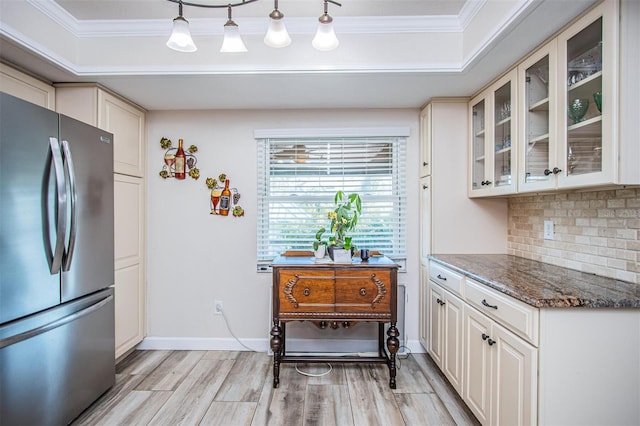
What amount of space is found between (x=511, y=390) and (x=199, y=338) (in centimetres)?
241

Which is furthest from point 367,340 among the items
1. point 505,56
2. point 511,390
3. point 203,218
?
point 505,56

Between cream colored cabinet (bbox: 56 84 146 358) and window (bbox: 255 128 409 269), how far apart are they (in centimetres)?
102

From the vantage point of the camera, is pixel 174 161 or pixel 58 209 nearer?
pixel 58 209

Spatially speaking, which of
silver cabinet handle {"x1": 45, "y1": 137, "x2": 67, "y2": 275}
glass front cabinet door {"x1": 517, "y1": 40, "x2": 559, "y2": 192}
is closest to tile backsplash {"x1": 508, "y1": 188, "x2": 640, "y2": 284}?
glass front cabinet door {"x1": 517, "y1": 40, "x2": 559, "y2": 192}

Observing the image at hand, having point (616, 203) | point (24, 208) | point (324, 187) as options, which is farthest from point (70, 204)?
point (616, 203)

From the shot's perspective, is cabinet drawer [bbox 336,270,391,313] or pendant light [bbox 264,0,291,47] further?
cabinet drawer [bbox 336,270,391,313]

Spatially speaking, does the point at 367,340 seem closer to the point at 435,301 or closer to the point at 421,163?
the point at 435,301

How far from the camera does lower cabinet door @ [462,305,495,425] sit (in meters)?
1.59

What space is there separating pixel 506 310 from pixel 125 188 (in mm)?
2716

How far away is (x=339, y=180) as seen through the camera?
277cm

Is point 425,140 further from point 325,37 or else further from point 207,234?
point 207,234

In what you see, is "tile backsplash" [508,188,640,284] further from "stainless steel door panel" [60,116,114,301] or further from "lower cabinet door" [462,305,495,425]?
"stainless steel door panel" [60,116,114,301]

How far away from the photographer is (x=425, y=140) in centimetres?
263

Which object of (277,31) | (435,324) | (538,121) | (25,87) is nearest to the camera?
(277,31)
